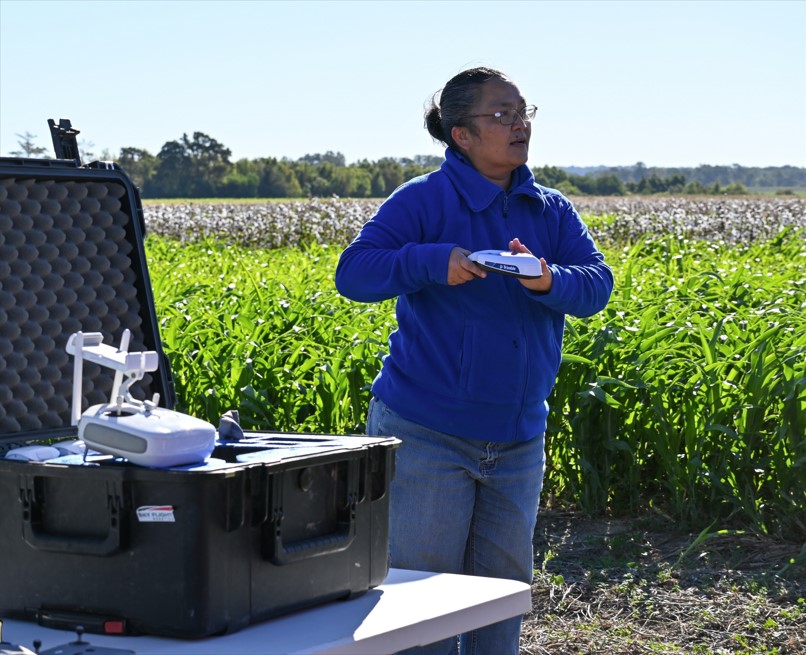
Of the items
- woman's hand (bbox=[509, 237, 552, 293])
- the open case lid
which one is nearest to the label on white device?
the open case lid

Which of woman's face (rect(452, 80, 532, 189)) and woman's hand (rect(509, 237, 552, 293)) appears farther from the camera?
woman's face (rect(452, 80, 532, 189))

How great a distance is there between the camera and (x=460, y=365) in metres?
2.59

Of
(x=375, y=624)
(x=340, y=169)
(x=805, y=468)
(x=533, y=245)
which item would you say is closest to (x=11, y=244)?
(x=375, y=624)

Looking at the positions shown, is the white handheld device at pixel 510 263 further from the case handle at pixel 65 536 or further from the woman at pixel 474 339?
the case handle at pixel 65 536

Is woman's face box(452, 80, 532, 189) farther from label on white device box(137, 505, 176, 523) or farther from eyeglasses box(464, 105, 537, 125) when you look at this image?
label on white device box(137, 505, 176, 523)

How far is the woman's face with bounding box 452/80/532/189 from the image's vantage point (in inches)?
103

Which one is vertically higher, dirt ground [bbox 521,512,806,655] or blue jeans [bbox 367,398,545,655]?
blue jeans [bbox 367,398,545,655]

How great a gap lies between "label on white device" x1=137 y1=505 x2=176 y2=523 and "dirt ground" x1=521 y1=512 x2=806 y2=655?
8.34ft

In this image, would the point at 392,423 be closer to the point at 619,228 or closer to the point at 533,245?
the point at 533,245

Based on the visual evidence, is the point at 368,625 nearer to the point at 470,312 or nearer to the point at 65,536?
the point at 65,536

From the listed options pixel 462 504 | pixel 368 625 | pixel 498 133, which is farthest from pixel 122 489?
pixel 498 133

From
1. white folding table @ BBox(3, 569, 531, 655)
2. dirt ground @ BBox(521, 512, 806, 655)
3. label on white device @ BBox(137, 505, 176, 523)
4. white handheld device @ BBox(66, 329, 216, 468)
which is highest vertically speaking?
white handheld device @ BBox(66, 329, 216, 468)

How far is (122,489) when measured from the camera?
168 centimetres

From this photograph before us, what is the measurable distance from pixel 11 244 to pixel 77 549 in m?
0.64
